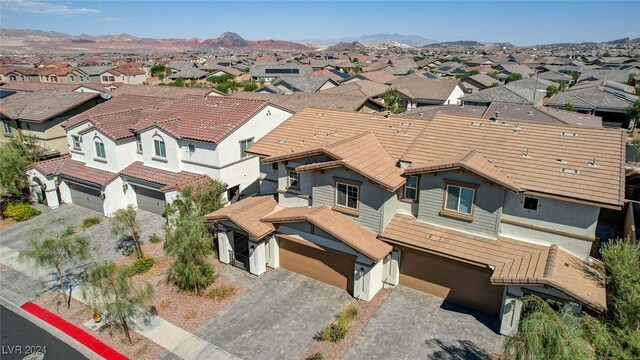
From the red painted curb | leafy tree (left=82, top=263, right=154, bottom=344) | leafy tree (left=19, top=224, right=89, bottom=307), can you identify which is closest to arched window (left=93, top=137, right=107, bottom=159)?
leafy tree (left=19, top=224, right=89, bottom=307)

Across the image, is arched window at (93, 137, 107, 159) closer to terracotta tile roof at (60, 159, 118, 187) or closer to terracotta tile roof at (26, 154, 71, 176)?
terracotta tile roof at (60, 159, 118, 187)

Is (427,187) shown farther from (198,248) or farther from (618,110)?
(618,110)

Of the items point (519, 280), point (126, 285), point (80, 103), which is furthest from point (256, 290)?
point (80, 103)

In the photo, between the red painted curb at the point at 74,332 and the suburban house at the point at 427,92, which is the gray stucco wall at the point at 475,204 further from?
the suburban house at the point at 427,92

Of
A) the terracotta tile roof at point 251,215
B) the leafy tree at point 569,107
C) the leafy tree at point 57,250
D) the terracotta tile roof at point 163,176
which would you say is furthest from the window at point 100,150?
the leafy tree at point 569,107

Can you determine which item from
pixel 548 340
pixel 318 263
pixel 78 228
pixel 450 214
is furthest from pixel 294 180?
pixel 78 228

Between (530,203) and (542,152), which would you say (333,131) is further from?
(530,203)
